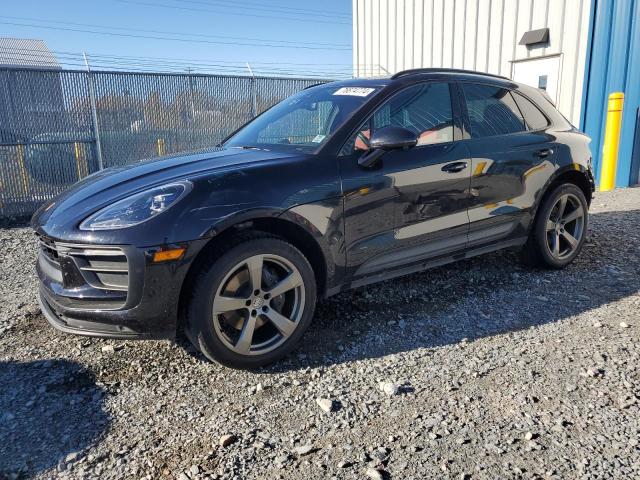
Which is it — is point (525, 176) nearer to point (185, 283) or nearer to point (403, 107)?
point (403, 107)

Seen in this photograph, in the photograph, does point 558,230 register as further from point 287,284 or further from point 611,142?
point 611,142

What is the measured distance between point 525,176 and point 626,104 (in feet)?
20.4

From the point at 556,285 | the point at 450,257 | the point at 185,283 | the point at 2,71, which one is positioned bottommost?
the point at 556,285

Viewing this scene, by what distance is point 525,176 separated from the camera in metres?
4.16

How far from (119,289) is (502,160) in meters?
2.92

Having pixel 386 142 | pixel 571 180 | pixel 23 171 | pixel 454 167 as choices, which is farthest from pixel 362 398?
pixel 23 171

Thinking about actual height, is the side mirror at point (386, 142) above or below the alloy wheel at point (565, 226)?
above

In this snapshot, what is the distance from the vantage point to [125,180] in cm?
310

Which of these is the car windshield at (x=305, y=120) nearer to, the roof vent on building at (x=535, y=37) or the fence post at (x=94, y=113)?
the fence post at (x=94, y=113)

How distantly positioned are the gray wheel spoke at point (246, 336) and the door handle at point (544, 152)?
110 inches

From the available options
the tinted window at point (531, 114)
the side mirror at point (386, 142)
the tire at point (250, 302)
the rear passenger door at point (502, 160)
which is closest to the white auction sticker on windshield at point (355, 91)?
the side mirror at point (386, 142)

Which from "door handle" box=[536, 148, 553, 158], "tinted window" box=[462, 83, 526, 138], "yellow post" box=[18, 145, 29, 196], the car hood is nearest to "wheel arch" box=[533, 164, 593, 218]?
"door handle" box=[536, 148, 553, 158]

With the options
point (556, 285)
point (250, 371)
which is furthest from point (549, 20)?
point (250, 371)

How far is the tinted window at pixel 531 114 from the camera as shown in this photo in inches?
171
